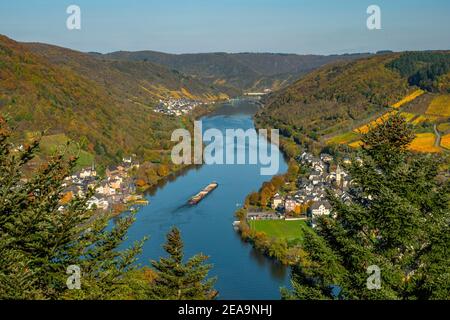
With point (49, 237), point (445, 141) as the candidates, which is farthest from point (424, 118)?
point (49, 237)

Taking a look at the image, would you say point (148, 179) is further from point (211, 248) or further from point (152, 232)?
point (211, 248)

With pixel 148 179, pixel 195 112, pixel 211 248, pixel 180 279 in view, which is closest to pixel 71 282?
pixel 180 279

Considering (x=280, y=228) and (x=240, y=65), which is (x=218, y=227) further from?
(x=240, y=65)

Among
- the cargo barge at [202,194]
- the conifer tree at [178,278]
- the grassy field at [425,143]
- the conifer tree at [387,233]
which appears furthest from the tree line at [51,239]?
the grassy field at [425,143]

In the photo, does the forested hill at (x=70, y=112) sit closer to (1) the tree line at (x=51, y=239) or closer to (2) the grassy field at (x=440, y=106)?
(2) the grassy field at (x=440, y=106)

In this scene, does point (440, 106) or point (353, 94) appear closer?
point (440, 106)
